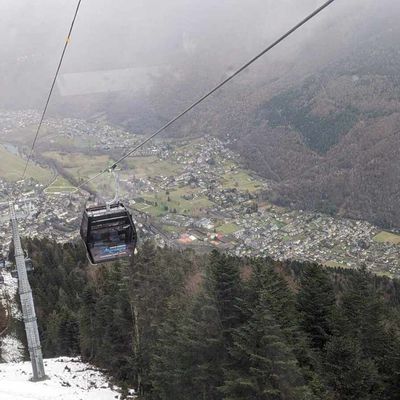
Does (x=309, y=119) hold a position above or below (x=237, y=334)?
above

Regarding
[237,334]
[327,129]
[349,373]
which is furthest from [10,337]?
[327,129]

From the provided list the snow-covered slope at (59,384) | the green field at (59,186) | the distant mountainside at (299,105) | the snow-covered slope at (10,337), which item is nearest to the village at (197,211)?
the green field at (59,186)

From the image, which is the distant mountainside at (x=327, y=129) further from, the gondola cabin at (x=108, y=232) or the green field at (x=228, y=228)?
the gondola cabin at (x=108, y=232)

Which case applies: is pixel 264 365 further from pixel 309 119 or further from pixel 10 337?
pixel 309 119

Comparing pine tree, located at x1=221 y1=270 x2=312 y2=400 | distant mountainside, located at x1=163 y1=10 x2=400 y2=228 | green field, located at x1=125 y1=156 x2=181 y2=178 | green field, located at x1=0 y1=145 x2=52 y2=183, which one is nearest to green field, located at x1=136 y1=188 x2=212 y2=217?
green field, located at x1=125 y1=156 x2=181 y2=178

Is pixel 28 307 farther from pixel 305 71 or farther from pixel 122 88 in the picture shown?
pixel 305 71

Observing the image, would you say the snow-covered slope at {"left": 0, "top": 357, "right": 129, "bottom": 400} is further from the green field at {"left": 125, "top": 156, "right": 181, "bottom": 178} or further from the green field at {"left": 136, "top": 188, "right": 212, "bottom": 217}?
the green field at {"left": 125, "top": 156, "right": 181, "bottom": 178}
